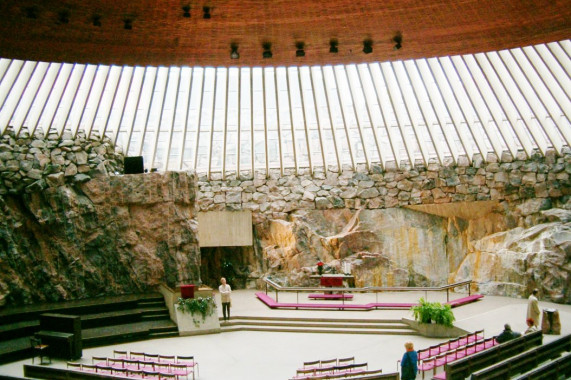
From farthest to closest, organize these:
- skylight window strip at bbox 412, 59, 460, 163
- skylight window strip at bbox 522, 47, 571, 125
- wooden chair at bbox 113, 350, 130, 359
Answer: skylight window strip at bbox 412, 59, 460, 163
skylight window strip at bbox 522, 47, 571, 125
wooden chair at bbox 113, 350, 130, 359

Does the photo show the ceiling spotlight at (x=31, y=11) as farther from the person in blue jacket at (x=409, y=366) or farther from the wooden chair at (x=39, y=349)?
the person in blue jacket at (x=409, y=366)

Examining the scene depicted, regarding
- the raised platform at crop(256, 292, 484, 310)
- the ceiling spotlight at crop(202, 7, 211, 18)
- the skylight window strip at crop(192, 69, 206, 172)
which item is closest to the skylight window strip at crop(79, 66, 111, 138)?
the skylight window strip at crop(192, 69, 206, 172)

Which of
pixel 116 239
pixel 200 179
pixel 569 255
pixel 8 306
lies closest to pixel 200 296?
pixel 116 239

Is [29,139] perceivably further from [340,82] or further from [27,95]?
[340,82]

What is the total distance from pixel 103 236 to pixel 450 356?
1014 centimetres

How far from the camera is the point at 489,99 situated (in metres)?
14.8

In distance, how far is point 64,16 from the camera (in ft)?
26.2

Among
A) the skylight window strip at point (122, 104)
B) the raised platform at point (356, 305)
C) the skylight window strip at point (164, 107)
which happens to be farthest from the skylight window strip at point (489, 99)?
the skylight window strip at point (122, 104)

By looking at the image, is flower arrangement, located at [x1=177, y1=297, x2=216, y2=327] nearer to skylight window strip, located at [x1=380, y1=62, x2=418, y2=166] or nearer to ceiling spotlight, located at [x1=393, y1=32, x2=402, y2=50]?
skylight window strip, located at [x1=380, y1=62, x2=418, y2=166]

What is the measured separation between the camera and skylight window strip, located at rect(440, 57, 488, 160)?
13892 mm

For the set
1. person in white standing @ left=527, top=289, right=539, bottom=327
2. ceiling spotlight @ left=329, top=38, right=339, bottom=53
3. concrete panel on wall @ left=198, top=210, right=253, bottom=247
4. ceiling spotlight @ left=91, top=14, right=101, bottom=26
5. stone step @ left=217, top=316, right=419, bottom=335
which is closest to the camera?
ceiling spotlight @ left=91, top=14, right=101, bottom=26

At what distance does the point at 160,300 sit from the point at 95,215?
120 inches

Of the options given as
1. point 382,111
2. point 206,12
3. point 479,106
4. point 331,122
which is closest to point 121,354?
point 206,12

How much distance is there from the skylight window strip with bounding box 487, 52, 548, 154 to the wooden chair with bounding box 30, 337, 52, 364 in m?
11.3
